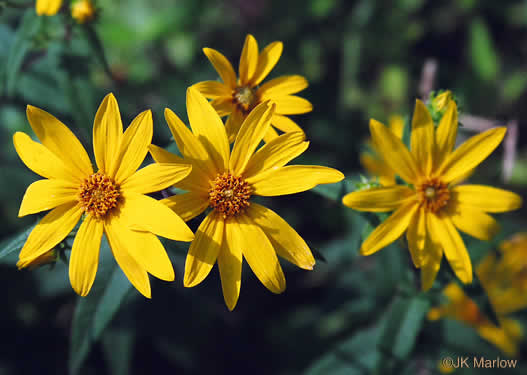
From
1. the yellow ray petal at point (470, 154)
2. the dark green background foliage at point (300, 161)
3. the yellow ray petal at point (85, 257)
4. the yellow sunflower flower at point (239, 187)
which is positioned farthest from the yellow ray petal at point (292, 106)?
the yellow ray petal at point (85, 257)

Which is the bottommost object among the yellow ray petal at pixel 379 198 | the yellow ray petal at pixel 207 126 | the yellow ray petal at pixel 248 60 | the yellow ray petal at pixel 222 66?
the yellow ray petal at pixel 379 198

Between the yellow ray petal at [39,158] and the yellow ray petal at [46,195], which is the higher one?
the yellow ray petal at [39,158]

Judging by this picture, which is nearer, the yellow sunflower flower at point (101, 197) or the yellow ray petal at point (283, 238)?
the yellow sunflower flower at point (101, 197)

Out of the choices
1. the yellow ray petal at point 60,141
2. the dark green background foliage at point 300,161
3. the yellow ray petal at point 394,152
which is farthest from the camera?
the dark green background foliage at point 300,161

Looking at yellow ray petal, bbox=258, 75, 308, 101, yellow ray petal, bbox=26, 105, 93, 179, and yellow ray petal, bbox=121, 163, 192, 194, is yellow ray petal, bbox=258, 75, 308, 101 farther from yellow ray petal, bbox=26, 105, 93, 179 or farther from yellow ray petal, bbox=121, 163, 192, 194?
yellow ray petal, bbox=26, 105, 93, 179

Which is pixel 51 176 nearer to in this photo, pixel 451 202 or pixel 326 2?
pixel 451 202

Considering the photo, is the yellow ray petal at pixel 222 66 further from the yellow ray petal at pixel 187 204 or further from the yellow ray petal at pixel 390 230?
the yellow ray petal at pixel 390 230
